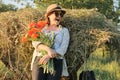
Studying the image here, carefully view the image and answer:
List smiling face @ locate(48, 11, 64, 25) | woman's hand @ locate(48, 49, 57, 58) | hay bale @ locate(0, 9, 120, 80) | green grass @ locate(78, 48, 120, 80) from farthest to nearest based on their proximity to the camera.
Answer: green grass @ locate(78, 48, 120, 80), hay bale @ locate(0, 9, 120, 80), smiling face @ locate(48, 11, 64, 25), woman's hand @ locate(48, 49, 57, 58)

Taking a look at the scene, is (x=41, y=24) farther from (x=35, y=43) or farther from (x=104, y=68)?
(x=104, y=68)

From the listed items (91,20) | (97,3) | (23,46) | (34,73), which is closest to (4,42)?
(23,46)

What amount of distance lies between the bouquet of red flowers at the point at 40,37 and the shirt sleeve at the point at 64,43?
0.14 m

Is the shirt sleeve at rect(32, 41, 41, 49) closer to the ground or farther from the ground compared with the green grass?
farther from the ground

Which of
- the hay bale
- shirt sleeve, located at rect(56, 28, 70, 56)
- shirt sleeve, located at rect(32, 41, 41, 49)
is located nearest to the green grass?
the hay bale

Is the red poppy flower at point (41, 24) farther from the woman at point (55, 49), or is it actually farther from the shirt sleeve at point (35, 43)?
the shirt sleeve at point (35, 43)

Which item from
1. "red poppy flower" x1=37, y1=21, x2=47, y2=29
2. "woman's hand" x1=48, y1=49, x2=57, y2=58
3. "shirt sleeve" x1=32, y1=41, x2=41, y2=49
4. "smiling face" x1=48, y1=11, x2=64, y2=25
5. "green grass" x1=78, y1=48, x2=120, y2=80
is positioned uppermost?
"smiling face" x1=48, y1=11, x2=64, y2=25

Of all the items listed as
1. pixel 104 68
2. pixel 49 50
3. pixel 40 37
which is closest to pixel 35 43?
pixel 40 37

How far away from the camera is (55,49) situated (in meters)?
5.82

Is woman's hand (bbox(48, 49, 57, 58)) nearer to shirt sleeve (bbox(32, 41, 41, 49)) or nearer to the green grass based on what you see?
shirt sleeve (bbox(32, 41, 41, 49))

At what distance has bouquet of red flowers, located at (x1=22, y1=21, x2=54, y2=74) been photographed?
5.74m

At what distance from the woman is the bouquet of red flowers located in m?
0.05

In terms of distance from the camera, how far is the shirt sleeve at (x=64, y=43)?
229 inches

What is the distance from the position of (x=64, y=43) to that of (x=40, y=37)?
340 mm
